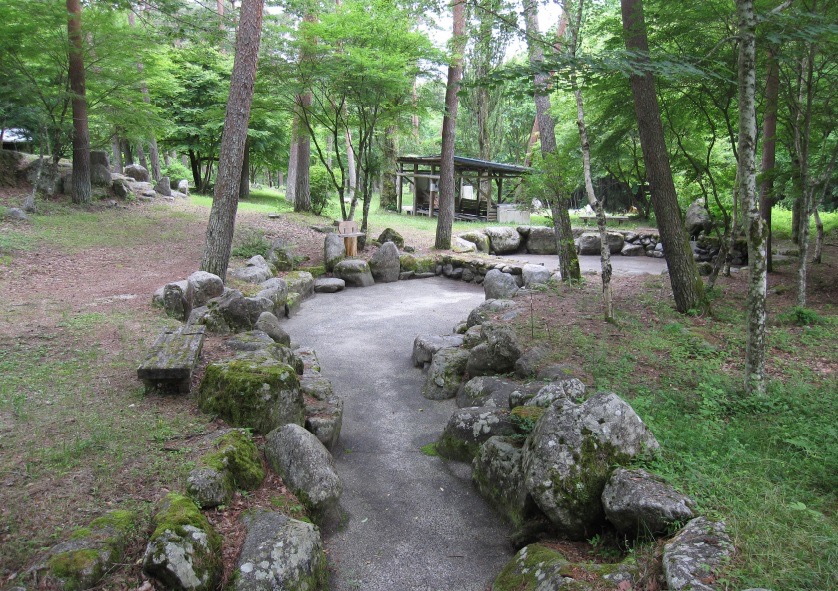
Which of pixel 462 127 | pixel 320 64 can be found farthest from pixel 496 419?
pixel 462 127

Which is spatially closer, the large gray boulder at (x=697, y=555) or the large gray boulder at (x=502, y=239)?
the large gray boulder at (x=697, y=555)

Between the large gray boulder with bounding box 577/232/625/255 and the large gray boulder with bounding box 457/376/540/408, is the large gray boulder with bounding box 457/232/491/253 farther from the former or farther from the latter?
the large gray boulder with bounding box 457/376/540/408

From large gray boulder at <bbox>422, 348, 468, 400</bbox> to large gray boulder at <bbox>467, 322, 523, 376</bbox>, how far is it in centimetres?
20

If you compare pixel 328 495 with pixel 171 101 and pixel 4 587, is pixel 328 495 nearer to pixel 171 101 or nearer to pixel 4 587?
pixel 4 587

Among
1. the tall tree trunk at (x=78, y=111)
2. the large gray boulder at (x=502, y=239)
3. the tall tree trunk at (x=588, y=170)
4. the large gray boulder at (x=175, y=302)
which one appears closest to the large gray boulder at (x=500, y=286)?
the tall tree trunk at (x=588, y=170)

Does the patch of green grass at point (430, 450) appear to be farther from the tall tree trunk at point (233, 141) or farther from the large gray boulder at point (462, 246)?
the large gray boulder at point (462, 246)

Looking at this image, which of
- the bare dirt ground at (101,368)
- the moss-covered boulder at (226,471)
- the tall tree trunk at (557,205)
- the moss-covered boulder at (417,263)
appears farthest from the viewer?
the moss-covered boulder at (417,263)

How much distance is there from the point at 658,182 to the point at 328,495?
6061 mm

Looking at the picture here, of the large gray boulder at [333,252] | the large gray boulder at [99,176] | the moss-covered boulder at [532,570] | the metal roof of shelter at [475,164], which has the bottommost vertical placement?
the moss-covered boulder at [532,570]

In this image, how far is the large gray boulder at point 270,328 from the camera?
7.10 meters

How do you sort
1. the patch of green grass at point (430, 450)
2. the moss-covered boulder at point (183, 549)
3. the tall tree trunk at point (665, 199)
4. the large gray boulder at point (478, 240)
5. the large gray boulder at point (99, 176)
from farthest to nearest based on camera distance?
the large gray boulder at point (478, 240) → the large gray boulder at point (99, 176) → the tall tree trunk at point (665, 199) → the patch of green grass at point (430, 450) → the moss-covered boulder at point (183, 549)

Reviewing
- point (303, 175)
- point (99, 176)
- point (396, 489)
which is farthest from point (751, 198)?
point (99, 176)

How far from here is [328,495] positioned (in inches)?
156

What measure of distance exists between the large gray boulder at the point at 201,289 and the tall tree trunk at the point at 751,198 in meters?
6.56
